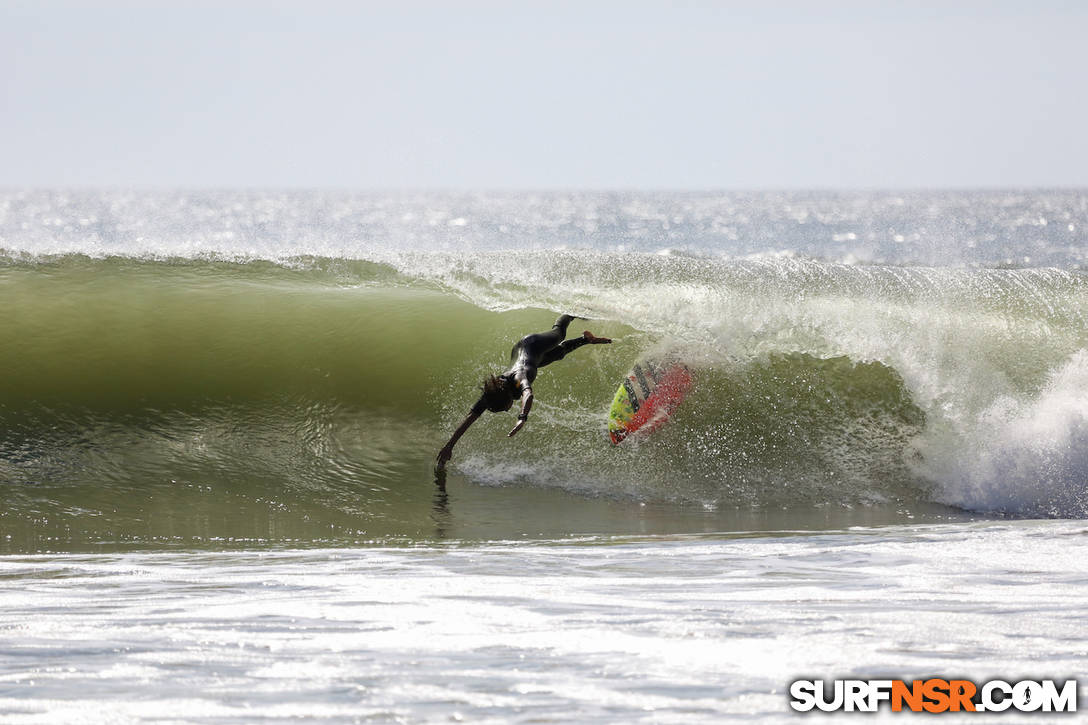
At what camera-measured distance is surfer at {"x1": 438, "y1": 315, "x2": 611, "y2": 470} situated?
6.55 metres

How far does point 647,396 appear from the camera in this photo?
7.42 m

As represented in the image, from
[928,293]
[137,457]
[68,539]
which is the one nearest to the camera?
Result: [68,539]

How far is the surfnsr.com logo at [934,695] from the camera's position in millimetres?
3084

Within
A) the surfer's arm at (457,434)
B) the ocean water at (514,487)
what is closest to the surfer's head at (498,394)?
the surfer's arm at (457,434)

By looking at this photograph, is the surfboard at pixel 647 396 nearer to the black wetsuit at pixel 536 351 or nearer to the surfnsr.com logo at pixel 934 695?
the black wetsuit at pixel 536 351

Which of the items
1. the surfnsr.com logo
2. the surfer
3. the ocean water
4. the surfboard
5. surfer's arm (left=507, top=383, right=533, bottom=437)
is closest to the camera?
the surfnsr.com logo

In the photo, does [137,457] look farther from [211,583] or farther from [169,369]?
[211,583]

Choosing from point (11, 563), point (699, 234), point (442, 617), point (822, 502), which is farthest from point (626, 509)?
point (699, 234)

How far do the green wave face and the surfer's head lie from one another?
0.57 m

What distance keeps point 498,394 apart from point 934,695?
3.73 m

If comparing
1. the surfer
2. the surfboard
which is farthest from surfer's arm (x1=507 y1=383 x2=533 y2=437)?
the surfboard

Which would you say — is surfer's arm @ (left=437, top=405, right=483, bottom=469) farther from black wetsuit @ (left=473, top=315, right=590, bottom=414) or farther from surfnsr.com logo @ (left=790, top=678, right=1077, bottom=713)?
surfnsr.com logo @ (left=790, top=678, right=1077, bottom=713)

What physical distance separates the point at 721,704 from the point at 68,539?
387 centimetres

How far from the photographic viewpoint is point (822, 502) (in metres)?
6.88
